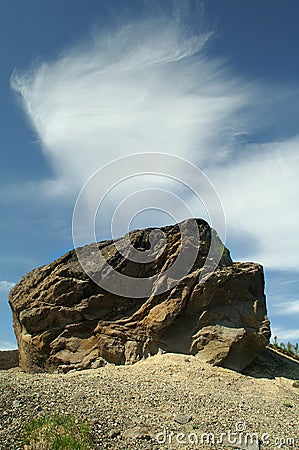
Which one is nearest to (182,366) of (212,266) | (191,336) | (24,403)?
(191,336)

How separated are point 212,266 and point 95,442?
993cm

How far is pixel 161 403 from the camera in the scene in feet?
41.3

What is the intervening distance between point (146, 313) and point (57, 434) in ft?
27.6

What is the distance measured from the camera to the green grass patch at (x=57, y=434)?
31.8ft

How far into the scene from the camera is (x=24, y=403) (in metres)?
11.5

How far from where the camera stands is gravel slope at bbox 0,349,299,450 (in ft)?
34.8

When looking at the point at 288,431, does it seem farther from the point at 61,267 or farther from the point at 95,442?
the point at 61,267
